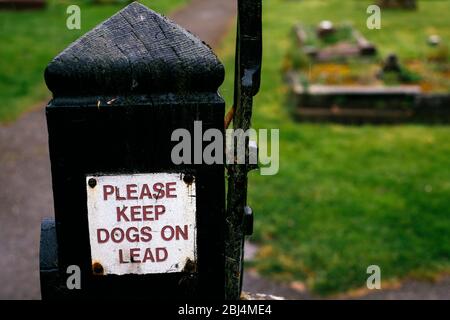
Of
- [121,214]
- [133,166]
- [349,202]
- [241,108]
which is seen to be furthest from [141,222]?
[349,202]

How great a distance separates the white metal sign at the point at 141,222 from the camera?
163 cm

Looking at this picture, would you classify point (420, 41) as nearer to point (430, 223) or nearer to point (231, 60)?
point (231, 60)

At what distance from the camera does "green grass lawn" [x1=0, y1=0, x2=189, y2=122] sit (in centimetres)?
894

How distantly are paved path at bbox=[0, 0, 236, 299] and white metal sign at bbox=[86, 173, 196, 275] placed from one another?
3.10 m

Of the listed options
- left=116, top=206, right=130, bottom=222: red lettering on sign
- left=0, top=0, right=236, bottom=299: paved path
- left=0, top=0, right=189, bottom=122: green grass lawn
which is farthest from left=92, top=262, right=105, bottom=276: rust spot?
left=0, top=0, right=189, bottom=122: green grass lawn

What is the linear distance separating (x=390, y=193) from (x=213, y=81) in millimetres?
4490

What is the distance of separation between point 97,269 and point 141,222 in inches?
6.8

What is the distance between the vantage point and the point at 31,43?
11.7 meters

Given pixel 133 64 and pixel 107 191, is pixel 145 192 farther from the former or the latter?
pixel 133 64

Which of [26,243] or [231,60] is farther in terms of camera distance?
[231,60]

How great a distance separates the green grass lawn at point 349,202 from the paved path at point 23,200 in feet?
5.74

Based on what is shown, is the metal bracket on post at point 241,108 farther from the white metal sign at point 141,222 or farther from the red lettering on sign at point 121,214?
the red lettering on sign at point 121,214

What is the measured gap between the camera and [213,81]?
159 cm
